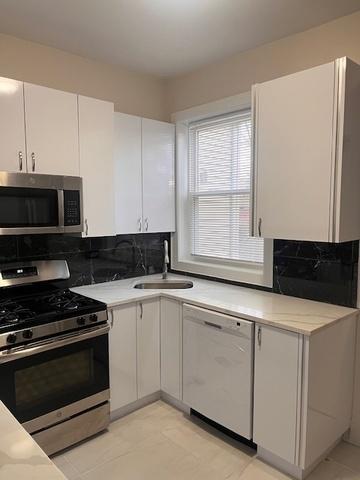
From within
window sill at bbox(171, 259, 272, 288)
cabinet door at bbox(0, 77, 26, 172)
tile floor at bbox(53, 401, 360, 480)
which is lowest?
tile floor at bbox(53, 401, 360, 480)

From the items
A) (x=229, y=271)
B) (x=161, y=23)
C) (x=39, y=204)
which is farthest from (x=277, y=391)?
(x=161, y=23)

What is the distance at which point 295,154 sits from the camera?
6.86ft

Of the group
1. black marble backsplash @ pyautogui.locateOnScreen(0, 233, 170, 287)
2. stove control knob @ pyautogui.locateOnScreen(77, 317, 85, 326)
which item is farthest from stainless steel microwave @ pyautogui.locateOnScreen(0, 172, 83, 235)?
stove control knob @ pyautogui.locateOnScreen(77, 317, 85, 326)

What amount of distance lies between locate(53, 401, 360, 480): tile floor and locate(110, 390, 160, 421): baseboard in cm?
7

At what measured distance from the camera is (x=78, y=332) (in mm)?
2195

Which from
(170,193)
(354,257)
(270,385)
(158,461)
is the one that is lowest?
(158,461)

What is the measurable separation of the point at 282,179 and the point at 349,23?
1.04 m

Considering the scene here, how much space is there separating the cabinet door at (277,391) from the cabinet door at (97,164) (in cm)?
136

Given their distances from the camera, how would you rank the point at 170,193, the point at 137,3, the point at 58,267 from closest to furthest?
the point at 137,3
the point at 58,267
the point at 170,193

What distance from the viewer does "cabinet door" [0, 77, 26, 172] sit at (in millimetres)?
2109

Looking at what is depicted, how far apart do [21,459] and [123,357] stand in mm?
1625

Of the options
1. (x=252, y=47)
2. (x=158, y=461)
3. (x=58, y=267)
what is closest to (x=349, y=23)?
(x=252, y=47)

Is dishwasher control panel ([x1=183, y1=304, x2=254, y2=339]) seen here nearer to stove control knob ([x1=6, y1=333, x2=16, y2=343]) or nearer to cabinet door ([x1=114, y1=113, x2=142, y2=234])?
cabinet door ([x1=114, y1=113, x2=142, y2=234])

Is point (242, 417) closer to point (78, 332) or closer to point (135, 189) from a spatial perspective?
point (78, 332)
